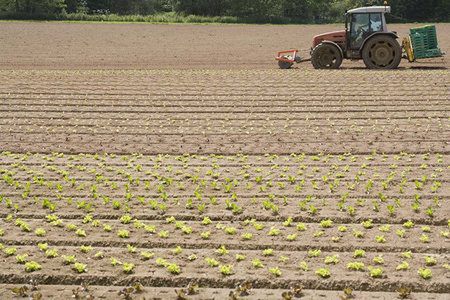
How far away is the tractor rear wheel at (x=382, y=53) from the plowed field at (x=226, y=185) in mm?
566

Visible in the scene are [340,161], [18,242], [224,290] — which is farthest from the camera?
[340,161]

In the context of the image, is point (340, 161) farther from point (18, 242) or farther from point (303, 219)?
point (18, 242)

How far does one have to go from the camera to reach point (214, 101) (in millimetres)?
16781

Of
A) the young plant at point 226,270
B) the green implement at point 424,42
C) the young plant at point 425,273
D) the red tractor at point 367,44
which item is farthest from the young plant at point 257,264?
the green implement at point 424,42

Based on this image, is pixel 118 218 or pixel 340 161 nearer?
pixel 118 218

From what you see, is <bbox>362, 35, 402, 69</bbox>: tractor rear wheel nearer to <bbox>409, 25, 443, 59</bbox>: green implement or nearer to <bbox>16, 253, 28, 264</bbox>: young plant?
<bbox>409, 25, 443, 59</bbox>: green implement

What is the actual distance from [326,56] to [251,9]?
126 ft

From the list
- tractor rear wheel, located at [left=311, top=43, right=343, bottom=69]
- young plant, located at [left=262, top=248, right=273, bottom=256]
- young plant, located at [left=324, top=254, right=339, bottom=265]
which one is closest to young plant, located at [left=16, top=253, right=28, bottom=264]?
young plant, located at [left=262, top=248, right=273, bottom=256]

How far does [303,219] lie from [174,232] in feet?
5.36

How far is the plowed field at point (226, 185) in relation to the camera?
22.1ft

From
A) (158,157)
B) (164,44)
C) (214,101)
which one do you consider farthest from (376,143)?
(164,44)

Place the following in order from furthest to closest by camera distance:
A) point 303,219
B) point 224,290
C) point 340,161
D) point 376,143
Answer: point 376,143 < point 340,161 < point 303,219 < point 224,290

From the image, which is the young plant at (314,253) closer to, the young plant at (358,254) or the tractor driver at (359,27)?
the young plant at (358,254)

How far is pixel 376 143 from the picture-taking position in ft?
41.3
